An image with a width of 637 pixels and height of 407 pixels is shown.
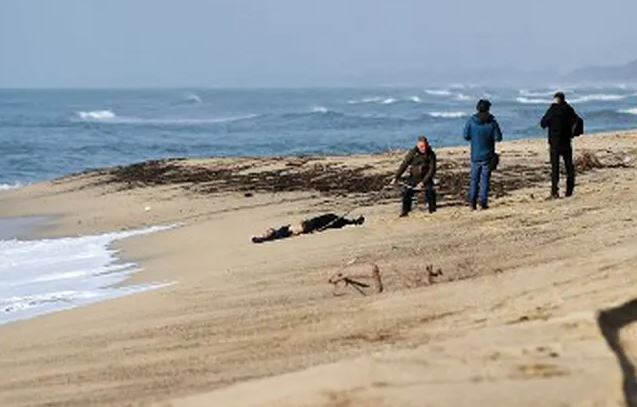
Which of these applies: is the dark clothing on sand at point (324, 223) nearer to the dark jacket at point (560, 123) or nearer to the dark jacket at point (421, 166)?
the dark jacket at point (421, 166)

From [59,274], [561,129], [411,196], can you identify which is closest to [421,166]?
[411,196]

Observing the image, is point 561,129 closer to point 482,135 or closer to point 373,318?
point 482,135

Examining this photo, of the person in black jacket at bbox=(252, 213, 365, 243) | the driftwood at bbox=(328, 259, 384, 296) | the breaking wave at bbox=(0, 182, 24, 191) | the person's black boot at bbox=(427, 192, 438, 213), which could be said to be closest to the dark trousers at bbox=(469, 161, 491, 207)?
the person's black boot at bbox=(427, 192, 438, 213)

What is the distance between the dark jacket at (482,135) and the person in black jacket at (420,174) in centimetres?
61

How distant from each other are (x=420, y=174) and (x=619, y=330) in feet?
26.8

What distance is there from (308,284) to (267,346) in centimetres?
241

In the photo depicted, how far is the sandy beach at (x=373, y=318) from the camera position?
16.3ft

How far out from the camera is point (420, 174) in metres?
13.8

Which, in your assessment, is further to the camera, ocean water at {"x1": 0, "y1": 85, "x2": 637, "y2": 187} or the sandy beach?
ocean water at {"x1": 0, "y1": 85, "x2": 637, "y2": 187}

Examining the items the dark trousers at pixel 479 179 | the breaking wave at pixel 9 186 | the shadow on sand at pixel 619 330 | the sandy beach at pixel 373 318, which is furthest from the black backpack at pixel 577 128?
the breaking wave at pixel 9 186

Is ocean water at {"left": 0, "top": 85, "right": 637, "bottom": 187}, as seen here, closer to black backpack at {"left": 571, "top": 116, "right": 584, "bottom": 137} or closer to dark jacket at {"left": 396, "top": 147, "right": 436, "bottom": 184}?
dark jacket at {"left": 396, "top": 147, "right": 436, "bottom": 184}

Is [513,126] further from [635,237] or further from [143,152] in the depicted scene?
[635,237]

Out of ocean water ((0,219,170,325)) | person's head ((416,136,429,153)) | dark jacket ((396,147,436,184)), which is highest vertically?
person's head ((416,136,429,153))

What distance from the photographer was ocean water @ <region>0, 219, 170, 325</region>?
423 inches
